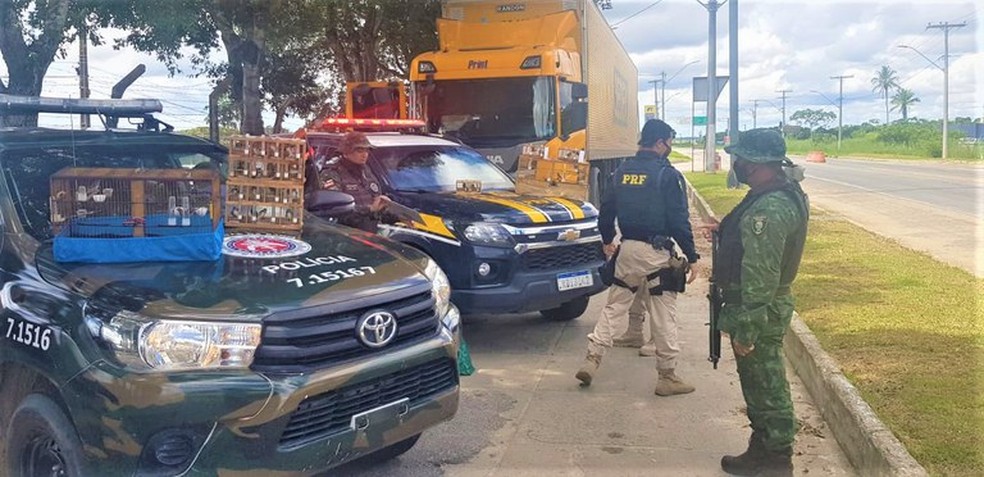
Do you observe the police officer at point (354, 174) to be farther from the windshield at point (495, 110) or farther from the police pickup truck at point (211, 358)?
the windshield at point (495, 110)

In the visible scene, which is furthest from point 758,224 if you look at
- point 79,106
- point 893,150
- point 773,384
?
point 893,150

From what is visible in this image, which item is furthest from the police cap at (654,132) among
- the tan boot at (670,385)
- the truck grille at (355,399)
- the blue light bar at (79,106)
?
the blue light bar at (79,106)

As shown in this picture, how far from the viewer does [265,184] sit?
4.77 m

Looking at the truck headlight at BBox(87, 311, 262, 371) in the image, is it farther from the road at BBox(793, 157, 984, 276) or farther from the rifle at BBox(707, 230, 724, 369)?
the road at BBox(793, 157, 984, 276)

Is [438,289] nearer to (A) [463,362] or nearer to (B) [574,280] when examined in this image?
(A) [463,362]

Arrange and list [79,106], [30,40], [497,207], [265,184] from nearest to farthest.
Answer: [265,184] → [79,106] → [497,207] → [30,40]

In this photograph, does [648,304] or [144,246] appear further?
[648,304]

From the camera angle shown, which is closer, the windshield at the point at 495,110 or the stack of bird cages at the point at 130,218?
the stack of bird cages at the point at 130,218

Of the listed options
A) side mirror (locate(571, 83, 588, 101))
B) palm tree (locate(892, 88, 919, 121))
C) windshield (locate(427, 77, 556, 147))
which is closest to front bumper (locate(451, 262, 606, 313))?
windshield (locate(427, 77, 556, 147))

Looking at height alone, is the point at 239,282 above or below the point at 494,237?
above

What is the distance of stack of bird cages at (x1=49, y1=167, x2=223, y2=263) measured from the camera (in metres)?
3.58

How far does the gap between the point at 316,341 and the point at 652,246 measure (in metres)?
2.93

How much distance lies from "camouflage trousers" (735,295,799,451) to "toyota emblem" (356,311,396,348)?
1.77 meters

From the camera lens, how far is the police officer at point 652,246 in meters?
5.64
